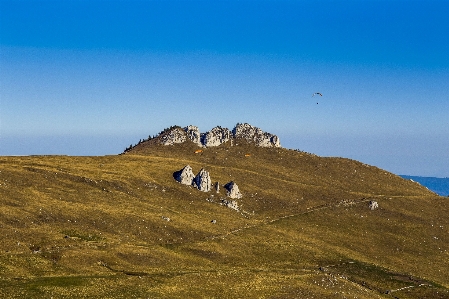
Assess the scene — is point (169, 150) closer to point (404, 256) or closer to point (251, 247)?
point (251, 247)

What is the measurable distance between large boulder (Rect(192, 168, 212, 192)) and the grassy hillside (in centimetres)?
220

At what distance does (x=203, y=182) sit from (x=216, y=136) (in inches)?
1712

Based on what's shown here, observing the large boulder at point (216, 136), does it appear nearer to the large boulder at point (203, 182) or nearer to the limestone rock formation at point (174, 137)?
the limestone rock formation at point (174, 137)

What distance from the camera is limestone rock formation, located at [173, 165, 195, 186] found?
128m

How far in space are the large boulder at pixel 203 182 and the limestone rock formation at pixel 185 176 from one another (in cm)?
140

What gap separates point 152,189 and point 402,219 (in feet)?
234

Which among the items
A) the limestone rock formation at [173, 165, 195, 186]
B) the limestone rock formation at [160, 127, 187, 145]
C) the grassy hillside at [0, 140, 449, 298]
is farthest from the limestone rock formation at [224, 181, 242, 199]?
the limestone rock formation at [160, 127, 187, 145]

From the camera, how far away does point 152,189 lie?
4727 inches

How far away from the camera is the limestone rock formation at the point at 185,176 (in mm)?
127938

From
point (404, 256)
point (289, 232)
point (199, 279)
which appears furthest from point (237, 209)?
point (199, 279)

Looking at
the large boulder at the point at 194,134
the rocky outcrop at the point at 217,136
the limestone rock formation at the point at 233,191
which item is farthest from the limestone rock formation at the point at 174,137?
the limestone rock formation at the point at 233,191

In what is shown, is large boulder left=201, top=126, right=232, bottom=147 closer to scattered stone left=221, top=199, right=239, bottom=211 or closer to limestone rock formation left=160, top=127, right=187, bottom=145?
limestone rock formation left=160, top=127, right=187, bottom=145

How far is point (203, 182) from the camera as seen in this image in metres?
127

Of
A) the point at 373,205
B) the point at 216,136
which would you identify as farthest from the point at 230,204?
the point at 216,136
